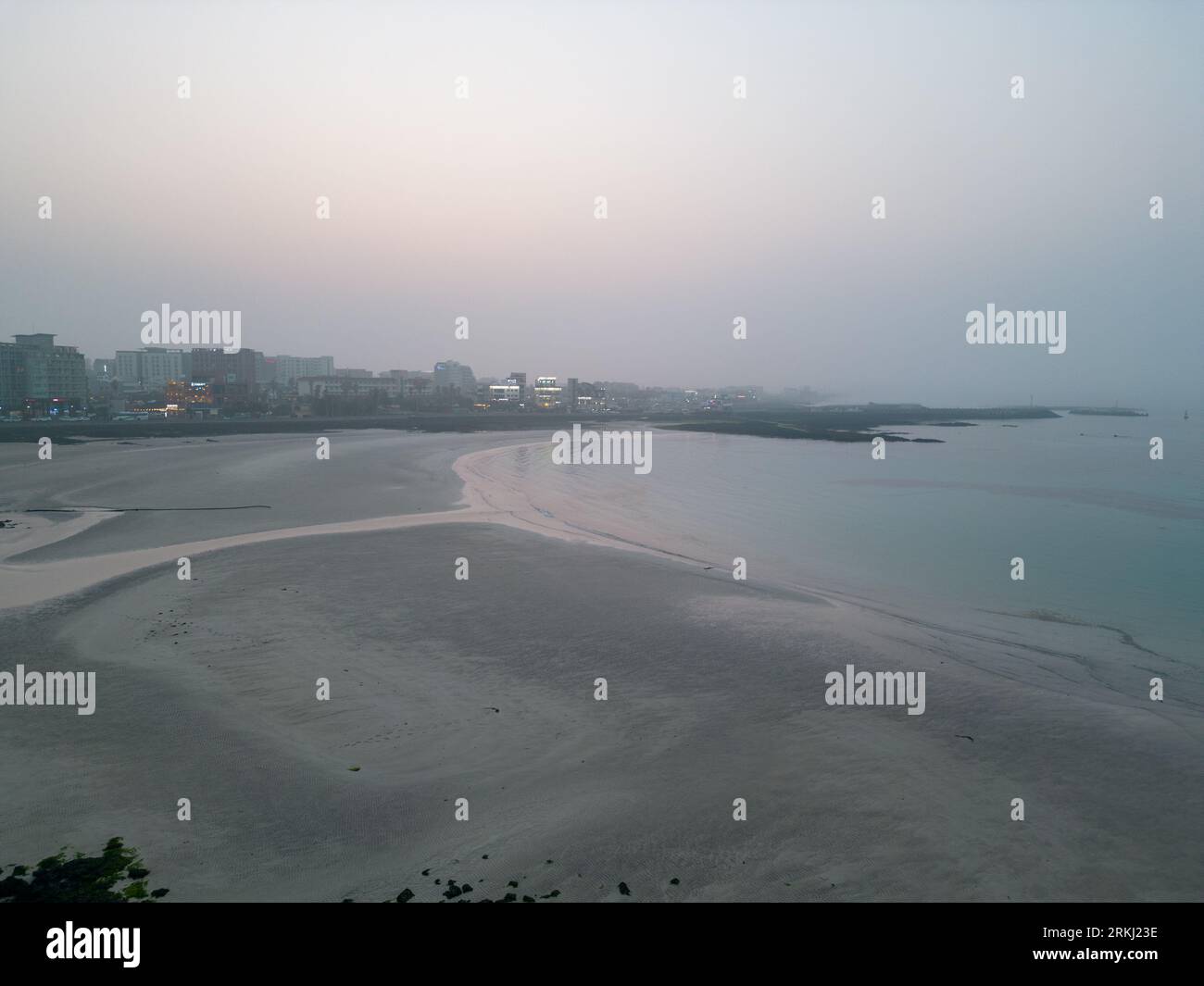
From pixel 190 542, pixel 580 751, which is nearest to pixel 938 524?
pixel 580 751

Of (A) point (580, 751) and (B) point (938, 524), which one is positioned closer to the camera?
(A) point (580, 751)

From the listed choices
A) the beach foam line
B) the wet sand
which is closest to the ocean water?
the beach foam line

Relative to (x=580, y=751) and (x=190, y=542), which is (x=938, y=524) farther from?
(x=190, y=542)

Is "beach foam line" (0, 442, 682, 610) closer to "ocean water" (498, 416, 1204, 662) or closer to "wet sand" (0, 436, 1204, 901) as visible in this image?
"wet sand" (0, 436, 1204, 901)

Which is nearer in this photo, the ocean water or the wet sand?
the wet sand

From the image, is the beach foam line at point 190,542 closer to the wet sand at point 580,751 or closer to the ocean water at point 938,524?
the wet sand at point 580,751

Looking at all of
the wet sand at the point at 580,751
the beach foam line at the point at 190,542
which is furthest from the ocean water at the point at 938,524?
the wet sand at the point at 580,751
